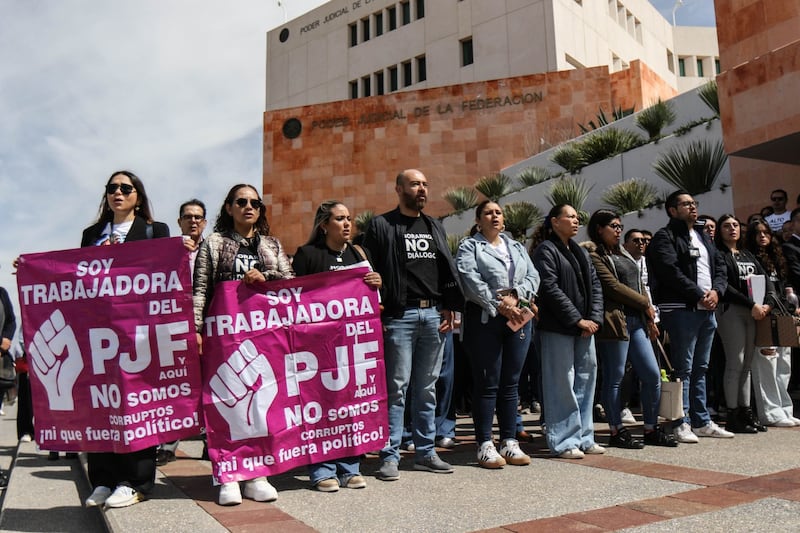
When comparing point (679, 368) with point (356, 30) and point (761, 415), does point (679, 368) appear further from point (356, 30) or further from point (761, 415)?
point (356, 30)

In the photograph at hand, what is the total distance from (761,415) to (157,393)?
18.1 ft

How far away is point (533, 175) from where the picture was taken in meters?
20.2

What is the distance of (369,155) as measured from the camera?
2828cm

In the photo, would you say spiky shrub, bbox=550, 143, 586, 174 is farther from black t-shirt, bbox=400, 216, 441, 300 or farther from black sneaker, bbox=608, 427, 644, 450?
black t-shirt, bbox=400, 216, 441, 300

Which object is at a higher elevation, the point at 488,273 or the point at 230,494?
the point at 488,273

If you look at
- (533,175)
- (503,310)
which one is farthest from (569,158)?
(503,310)

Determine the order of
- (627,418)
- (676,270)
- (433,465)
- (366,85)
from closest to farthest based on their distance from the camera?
(433,465)
(676,270)
(627,418)
(366,85)

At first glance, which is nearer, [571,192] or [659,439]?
[659,439]

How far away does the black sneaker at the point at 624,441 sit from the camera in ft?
A: 18.3

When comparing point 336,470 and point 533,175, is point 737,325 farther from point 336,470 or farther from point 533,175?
point 533,175

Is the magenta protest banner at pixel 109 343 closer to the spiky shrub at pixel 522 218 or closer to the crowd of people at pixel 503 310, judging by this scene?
the crowd of people at pixel 503 310

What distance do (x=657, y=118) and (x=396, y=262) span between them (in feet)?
43.4

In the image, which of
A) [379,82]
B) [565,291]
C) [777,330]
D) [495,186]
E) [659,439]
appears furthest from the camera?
[379,82]

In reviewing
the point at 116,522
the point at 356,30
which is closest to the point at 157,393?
the point at 116,522
